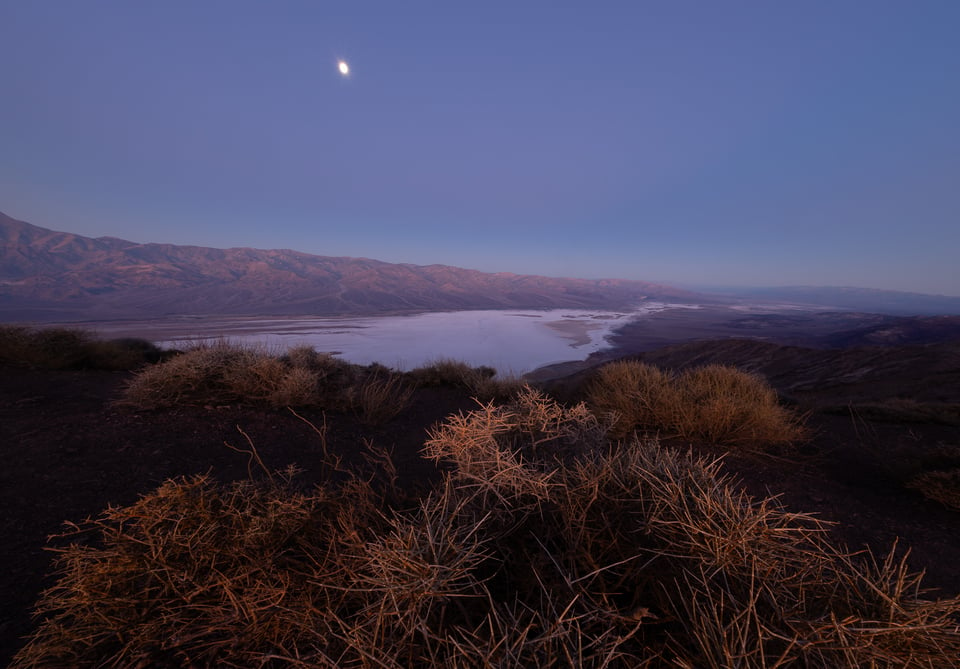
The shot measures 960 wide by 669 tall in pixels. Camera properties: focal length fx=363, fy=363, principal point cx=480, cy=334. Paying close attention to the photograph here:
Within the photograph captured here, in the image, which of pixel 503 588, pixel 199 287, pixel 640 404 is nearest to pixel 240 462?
pixel 503 588

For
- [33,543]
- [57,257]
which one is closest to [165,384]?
[33,543]

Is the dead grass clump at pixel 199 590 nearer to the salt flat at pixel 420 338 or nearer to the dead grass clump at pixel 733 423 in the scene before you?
the dead grass clump at pixel 733 423

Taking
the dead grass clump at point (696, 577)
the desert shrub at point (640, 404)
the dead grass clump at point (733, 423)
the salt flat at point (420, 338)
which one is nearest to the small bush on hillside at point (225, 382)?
the desert shrub at point (640, 404)

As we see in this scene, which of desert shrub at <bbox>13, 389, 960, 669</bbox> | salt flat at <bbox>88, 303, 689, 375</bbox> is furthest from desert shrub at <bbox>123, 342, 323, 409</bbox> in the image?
salt flat at <bbox>88, 303, 689, 375</bbox>

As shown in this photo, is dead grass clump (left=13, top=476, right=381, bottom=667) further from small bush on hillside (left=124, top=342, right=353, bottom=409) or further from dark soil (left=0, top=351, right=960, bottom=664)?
small bush on hillside (left=124, top=342, right=353, bottom=409)

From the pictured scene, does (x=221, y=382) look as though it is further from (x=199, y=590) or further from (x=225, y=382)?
(x=199, y=590)
